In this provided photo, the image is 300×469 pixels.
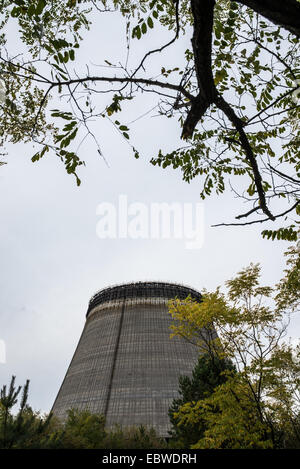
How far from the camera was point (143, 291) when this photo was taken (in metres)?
26.1

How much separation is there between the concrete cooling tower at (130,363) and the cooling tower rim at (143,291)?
94mm

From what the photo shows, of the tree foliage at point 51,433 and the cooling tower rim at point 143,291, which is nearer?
the tree foliage at point 51,433

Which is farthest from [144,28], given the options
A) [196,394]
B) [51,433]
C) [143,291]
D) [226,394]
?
[143,291]

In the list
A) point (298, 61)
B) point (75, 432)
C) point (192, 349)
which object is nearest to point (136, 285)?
point (192, 349)

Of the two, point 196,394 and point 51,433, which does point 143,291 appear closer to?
point 196,394

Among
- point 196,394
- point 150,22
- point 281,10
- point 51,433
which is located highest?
point 150,22

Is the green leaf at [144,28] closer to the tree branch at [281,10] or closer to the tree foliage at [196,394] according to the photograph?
the tree branch at [281,10]

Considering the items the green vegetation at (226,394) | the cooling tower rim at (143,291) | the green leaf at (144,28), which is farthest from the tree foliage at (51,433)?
the cooling tower rim at (143,291)

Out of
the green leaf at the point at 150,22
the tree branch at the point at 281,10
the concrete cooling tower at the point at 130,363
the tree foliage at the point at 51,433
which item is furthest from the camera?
the concrete cooling tower at the point at 130,363

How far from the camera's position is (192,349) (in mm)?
21531

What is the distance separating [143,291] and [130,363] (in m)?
7.22

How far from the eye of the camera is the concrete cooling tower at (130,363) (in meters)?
17.7
